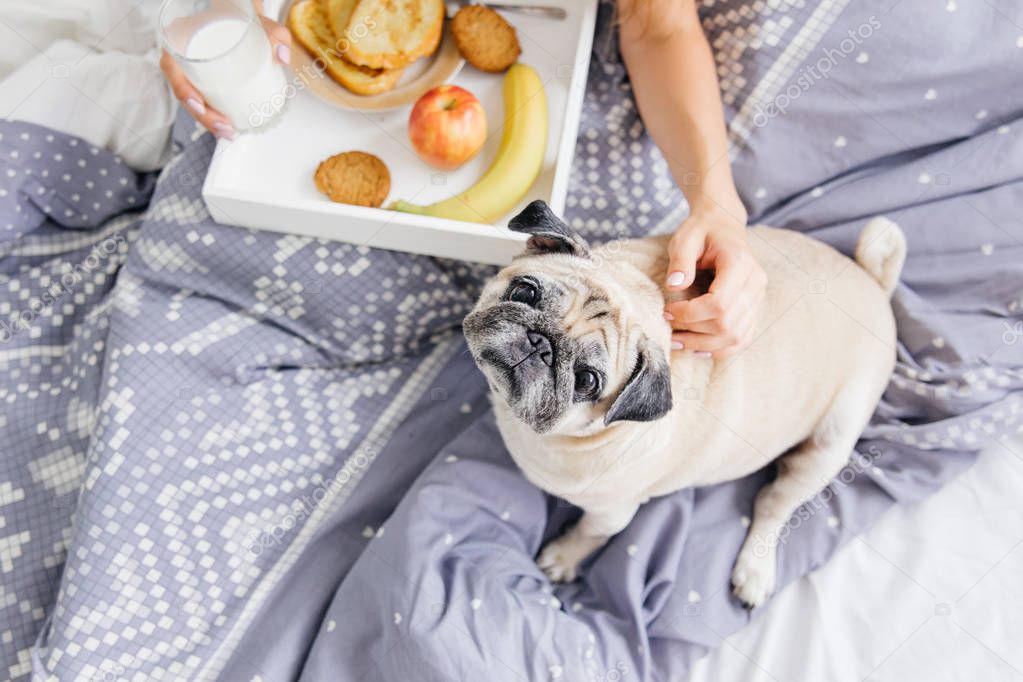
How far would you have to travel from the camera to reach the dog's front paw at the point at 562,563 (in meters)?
1.82

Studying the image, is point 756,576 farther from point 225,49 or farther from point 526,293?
point 225,49

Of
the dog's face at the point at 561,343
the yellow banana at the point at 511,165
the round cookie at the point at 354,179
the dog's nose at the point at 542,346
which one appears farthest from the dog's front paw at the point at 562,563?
the round cookie at the point at 354,179

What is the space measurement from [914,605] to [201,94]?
1998 millimetres

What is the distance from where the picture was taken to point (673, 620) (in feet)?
5.48

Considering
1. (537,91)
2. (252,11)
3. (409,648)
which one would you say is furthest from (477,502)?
(252,11)

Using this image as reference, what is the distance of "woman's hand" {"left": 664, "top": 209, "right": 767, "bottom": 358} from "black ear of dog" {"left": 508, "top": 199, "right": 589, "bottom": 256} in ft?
0.65

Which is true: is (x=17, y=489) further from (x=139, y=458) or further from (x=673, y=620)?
(x=673, y=620)

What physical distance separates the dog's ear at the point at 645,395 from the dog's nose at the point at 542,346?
14cm

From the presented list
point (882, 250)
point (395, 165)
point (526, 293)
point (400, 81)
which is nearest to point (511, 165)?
point (395, 165)

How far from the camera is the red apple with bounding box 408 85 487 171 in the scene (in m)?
1.68

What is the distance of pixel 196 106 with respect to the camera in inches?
68.0

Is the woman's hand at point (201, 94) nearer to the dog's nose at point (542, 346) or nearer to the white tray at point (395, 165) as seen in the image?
the white tray at point (395, 165)

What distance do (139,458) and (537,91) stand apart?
1285 millimetres

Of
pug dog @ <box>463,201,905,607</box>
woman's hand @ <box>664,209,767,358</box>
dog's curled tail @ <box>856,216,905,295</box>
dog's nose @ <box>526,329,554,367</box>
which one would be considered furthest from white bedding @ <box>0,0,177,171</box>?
dog's curled tail @ <box>856,216,905,295</box>
